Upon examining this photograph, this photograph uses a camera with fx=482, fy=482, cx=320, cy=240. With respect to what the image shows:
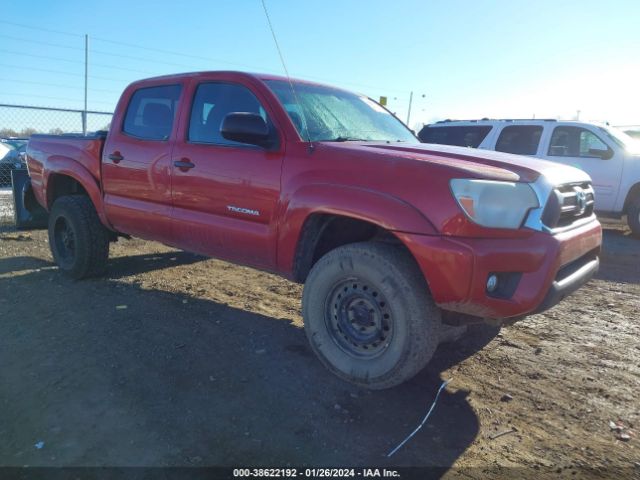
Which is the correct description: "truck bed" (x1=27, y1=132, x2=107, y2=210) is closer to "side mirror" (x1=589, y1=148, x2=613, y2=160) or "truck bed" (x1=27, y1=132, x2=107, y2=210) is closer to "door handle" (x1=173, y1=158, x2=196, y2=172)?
"door handle" (x1=173, y1=158, x2=196, y2=172)

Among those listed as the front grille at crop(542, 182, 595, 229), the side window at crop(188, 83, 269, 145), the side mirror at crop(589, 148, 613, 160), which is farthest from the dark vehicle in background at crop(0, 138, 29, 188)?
the side mirror at crop(589, 148, 613, 160)

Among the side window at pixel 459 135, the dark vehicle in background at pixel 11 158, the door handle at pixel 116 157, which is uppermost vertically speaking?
the side window at pixel 459 135

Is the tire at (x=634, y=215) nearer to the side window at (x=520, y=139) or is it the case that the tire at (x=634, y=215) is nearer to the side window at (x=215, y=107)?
the side window at (x=520, y=139)

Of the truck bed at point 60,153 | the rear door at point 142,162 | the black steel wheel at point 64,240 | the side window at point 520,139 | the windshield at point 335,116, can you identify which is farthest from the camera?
the side window at point 520,139

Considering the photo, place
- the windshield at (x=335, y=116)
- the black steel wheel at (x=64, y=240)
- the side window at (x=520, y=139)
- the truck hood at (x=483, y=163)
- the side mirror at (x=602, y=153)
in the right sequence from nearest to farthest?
1. the truck hood at (x=483, y=163)
2. the windshield at (x=335, y=116)
3. the black steel wheel at (x=64, y=240)
4. the side mirror at (x=602, y=153)
5. the side window at (x=520, y=139)

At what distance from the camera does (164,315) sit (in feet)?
13.5

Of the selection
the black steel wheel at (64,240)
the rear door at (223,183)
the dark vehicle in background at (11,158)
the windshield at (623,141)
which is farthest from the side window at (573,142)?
the dark vehicle in background at (11,158)

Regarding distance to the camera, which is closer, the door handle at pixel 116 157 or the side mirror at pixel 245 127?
the side mirror at pixel 245 127

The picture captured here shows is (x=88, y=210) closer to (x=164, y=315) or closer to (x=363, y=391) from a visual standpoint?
(x=164, y=315)

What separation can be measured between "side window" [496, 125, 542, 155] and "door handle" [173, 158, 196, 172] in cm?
703

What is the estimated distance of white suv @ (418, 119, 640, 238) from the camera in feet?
27.9

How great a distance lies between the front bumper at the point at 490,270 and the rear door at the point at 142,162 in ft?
7.89

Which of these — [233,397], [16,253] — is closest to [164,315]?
[233,397]

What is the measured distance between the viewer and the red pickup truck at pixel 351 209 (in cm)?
259
